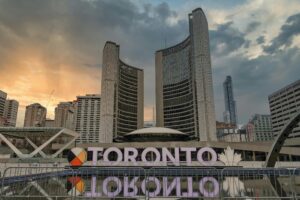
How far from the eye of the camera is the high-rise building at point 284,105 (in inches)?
5453

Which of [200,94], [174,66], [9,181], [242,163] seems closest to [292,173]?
[9,181]

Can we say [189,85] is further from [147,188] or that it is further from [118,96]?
[147,188]

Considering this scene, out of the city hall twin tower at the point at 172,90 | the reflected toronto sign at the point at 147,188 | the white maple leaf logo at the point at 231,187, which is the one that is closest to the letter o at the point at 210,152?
the white maple leaf logo at the point at 231,187

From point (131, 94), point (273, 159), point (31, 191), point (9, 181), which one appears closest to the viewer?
point (9, 181)

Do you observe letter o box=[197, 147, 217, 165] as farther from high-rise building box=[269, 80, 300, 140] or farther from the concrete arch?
high-rise building box=[269, 80, 300, 140]

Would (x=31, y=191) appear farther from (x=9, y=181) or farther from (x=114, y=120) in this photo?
(x=114, y=120)

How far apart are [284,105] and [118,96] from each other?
10441cm

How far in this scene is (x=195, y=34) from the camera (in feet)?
448

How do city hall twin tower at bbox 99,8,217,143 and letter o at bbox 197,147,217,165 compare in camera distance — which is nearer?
letter o at bbox 197,147,217,165

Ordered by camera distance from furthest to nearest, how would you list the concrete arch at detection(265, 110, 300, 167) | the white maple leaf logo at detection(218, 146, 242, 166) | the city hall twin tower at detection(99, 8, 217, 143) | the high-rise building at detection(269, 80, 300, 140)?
the high-rise building at detection(269, 80, 300, 140)
the city hall twin tower at detection(99, 8, 217, 143)
the white maple leaf logo at detection(218, 146, 242, 166)
the concrete arch at detection(265, 110, 300, 167)

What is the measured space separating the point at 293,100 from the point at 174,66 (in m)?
72.2

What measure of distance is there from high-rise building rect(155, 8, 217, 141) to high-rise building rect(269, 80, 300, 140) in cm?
4977

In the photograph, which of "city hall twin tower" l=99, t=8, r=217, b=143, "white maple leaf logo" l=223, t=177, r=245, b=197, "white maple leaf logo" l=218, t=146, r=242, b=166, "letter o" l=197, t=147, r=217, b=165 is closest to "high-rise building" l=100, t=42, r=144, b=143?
"city hall twin tower" l=99, t=8, r=217, b=143

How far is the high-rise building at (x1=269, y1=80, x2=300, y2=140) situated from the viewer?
138500 millimetres
